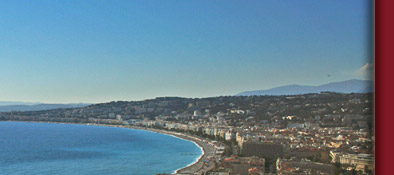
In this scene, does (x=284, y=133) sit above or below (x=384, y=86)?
below

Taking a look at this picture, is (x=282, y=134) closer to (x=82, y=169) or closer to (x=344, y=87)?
(x=344, y=87)

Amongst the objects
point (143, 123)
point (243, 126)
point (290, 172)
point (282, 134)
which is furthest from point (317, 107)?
point (143, 123)

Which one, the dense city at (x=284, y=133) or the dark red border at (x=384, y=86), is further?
the dense city at (x=284, y=133)

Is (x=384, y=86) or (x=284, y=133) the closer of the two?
(x=384, y=86)

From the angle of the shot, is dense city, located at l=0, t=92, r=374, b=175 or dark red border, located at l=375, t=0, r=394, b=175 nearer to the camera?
dark red border, located at l=375, t=0, r=394, b=175
